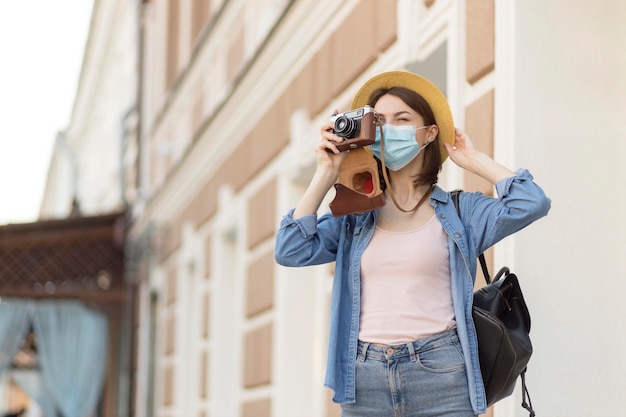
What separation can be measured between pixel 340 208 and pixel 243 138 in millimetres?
5715

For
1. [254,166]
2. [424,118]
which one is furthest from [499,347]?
[254,166]

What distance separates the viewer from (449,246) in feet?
9.62

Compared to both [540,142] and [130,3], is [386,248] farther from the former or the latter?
[130,3]

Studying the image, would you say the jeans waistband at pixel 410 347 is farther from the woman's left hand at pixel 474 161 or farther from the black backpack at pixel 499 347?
the woman's left hand at pixel 474 161

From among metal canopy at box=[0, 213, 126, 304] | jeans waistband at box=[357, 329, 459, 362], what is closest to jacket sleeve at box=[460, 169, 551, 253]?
jeans waistband at box=[357, 329, 459, 362]

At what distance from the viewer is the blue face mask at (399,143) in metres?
2.98

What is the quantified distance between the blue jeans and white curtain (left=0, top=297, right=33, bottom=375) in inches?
503

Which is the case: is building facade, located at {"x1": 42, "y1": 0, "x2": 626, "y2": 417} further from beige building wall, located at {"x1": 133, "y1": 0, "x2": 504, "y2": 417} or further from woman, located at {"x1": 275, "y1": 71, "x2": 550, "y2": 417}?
woman, located at {"x1": 275, "y1": 71, "x2": 550, "y2": 417}

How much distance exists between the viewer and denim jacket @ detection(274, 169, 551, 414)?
9.38ft

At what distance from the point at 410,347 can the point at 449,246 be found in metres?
0.30

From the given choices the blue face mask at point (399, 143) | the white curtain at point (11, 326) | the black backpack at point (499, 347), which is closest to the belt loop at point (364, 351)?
the black backpack at point (499, 347)

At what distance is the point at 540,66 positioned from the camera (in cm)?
397

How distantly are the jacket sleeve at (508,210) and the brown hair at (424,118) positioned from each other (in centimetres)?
17

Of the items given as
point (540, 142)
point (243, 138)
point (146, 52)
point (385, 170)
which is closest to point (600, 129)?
point (540, 142)
